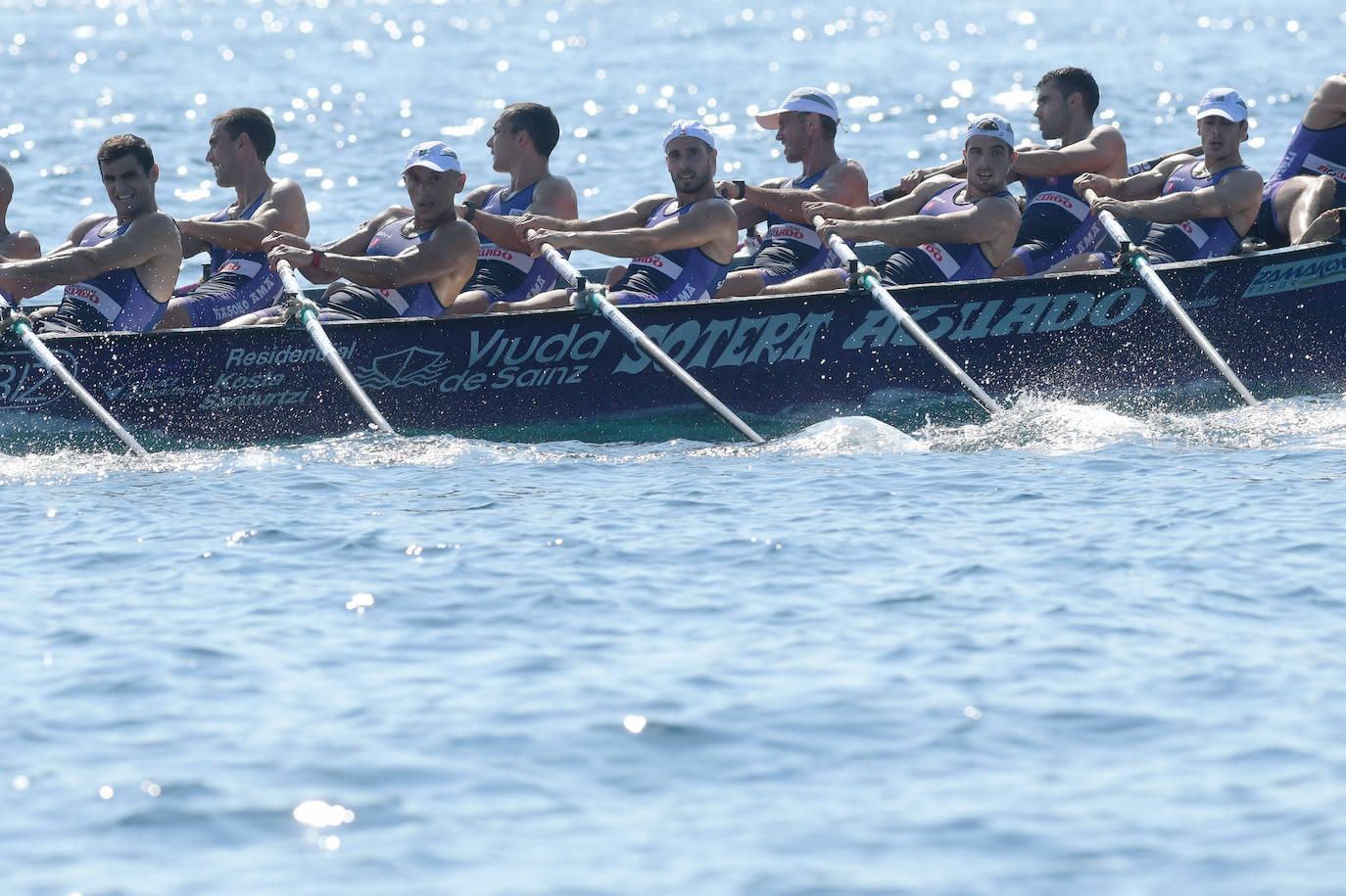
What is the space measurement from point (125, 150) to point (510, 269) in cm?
252

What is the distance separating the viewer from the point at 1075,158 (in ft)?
42.5

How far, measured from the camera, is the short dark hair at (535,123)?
39.3 feet

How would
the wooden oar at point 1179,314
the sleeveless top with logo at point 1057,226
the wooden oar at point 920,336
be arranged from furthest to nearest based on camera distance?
the sleeveless top with logo at point 1057,226 → the wooden oar at point 1179,314 → the wooden oar at point 920,336

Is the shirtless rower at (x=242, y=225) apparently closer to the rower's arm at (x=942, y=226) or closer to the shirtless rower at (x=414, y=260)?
the shirtless rower at (x=414, y=260)

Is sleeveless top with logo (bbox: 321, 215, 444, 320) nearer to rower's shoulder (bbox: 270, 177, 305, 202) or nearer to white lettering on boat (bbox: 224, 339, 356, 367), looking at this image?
white lettering on boat (bbox: 224, 339, 356, 367)

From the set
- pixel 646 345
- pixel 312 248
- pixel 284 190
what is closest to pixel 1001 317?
pixel 646 345

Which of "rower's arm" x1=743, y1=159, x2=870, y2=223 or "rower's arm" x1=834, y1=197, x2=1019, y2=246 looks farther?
"rower's arm" x1=743, y1=159, x2=870, y2=223

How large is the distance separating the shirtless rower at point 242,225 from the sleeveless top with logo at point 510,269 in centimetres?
115

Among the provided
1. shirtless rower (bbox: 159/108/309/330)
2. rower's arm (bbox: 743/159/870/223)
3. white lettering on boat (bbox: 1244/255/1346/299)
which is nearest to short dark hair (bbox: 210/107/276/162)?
shirtless rower (bbox: 159/108/309/330)

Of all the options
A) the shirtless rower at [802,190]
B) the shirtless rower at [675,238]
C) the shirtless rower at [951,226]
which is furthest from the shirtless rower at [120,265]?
the shirtless rower at [951,226]

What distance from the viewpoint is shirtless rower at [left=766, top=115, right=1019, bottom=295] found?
12.0m

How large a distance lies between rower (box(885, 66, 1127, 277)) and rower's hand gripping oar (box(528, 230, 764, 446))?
2.65 metres

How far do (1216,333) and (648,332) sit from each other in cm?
361

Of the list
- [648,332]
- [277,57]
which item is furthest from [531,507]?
[277,57]
